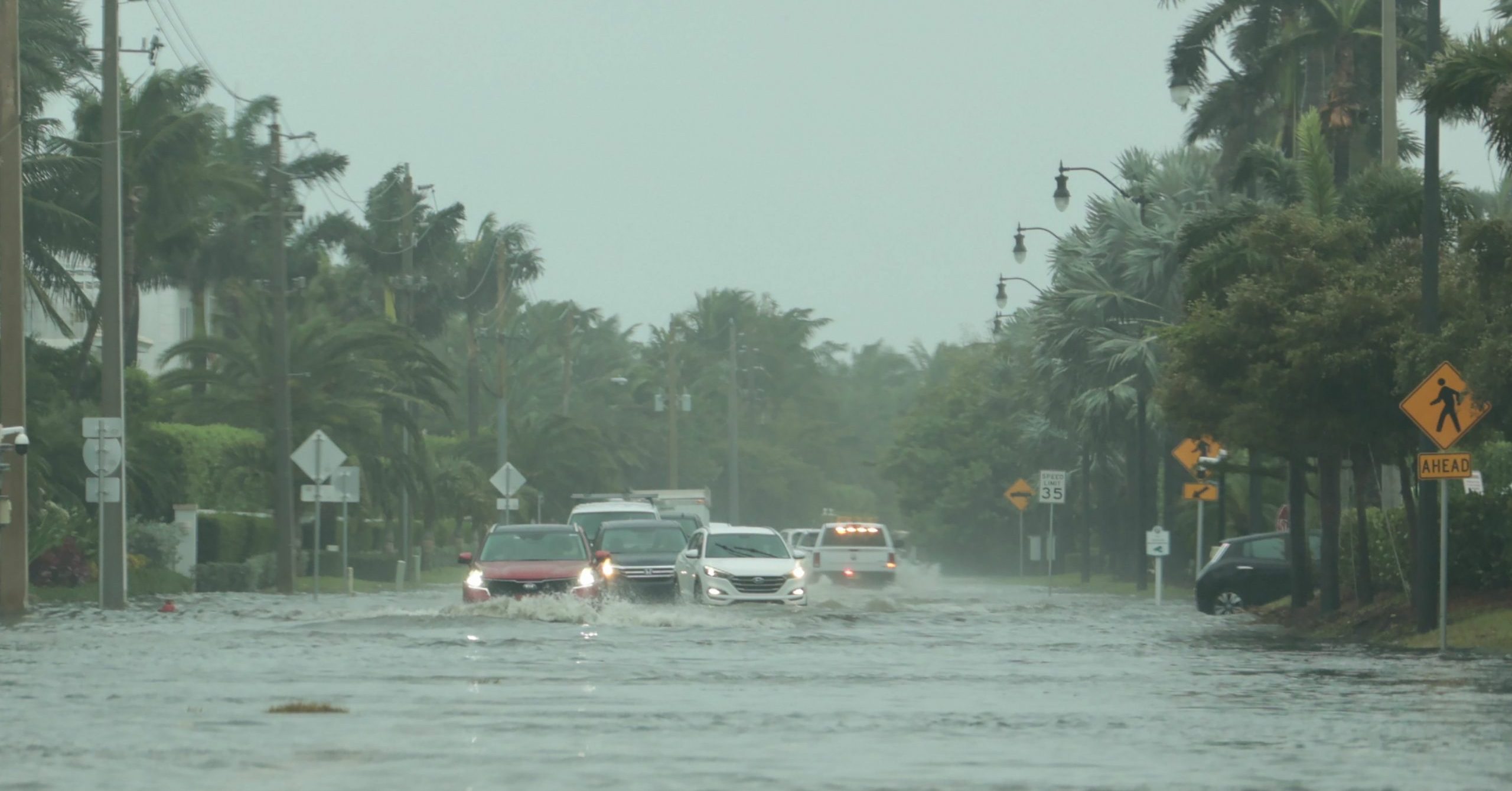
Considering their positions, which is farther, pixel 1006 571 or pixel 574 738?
pixel 1006 571

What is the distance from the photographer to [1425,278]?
24.6 meters

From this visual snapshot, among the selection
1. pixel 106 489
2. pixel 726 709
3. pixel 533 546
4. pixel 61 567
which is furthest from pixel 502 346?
pixel 726 709

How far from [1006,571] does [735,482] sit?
1554 centimetres

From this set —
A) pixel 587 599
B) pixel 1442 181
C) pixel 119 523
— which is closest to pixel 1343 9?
pixel 1442 181

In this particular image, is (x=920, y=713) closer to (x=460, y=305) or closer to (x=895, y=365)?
(x=460, y=305)

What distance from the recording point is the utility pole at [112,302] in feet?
113

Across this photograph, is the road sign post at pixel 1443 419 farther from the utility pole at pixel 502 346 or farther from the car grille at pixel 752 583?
the utility pole at pixel 502 346

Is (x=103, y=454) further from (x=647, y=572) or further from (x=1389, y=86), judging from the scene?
(x=1389, y=86)

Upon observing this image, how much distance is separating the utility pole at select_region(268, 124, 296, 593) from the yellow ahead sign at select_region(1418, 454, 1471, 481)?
2877 cm

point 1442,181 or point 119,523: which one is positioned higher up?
point 1442,181

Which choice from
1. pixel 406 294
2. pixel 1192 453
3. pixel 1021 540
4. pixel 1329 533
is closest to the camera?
pixel 1329 533

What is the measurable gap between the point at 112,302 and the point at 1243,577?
18013 mm

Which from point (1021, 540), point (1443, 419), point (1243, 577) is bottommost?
point (1021, 540)

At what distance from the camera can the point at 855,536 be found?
48062 millimetres
